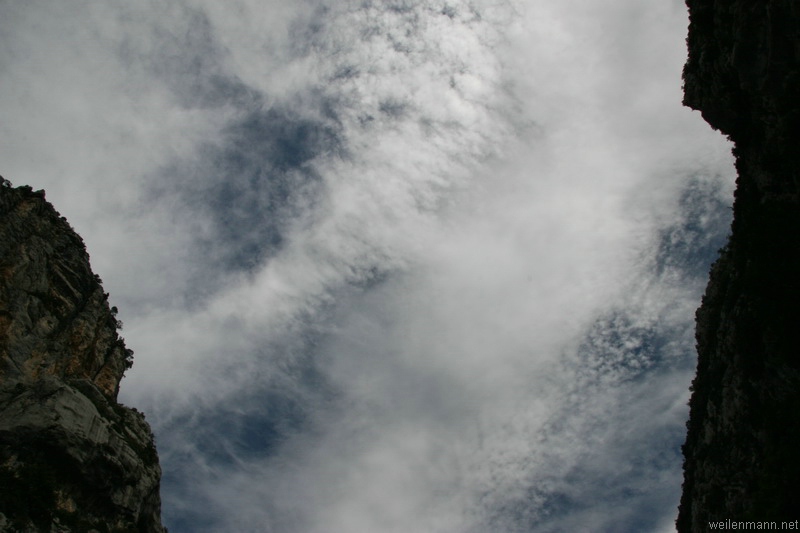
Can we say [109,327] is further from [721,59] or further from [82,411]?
[721,59]

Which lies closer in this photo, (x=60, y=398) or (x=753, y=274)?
(x=753, y=274)

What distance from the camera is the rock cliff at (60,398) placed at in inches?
1518

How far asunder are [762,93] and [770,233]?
8.28m

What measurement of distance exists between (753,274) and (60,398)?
1987 inches

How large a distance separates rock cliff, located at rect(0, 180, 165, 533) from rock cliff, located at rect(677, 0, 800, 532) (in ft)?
143

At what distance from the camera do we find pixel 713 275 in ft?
143

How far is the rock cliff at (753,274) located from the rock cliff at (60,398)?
43685 mm

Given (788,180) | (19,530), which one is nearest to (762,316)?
(788,180)

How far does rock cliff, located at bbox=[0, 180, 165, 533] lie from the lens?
127 ft

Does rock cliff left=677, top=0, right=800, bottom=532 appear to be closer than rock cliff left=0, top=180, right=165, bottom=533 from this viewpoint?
Yes

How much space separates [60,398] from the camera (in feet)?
143

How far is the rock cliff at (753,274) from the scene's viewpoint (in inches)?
1184

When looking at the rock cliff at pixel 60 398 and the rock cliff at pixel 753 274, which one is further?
the rock cliff at pixel 60 398

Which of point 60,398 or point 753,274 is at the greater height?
point 60,398
